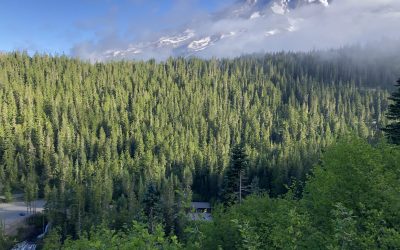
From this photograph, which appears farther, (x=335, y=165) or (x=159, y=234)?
(x=335, y=165)

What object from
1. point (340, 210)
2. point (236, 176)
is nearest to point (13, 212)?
point (236, 176)

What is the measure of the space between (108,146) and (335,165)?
152461 millimetres

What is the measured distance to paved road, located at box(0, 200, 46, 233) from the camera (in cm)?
11119

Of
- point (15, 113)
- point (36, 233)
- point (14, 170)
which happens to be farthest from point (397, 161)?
point (15, 113)

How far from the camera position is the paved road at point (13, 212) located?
11119cm

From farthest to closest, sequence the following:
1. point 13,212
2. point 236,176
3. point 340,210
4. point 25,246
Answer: point 13,212
point 25,246
point 236,176
point 340,210

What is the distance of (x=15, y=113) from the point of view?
631 feet

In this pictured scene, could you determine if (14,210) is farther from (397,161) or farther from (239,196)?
(397,161)

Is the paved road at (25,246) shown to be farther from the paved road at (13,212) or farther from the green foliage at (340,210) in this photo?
the green foliage at (340,210)

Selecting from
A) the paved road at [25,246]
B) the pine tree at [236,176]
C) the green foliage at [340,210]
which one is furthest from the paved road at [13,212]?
the green foliage at [340,210]

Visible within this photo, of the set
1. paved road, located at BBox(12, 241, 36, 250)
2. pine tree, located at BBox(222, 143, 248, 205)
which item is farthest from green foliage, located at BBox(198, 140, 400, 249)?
paved road, located at BBox(12, 241, 36, 250)

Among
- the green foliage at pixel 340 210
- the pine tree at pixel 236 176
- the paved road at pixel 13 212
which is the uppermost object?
the green foliage at pixel 340 210

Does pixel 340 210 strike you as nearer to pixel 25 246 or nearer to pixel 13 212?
pixel 25 246

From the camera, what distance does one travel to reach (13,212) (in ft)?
403
